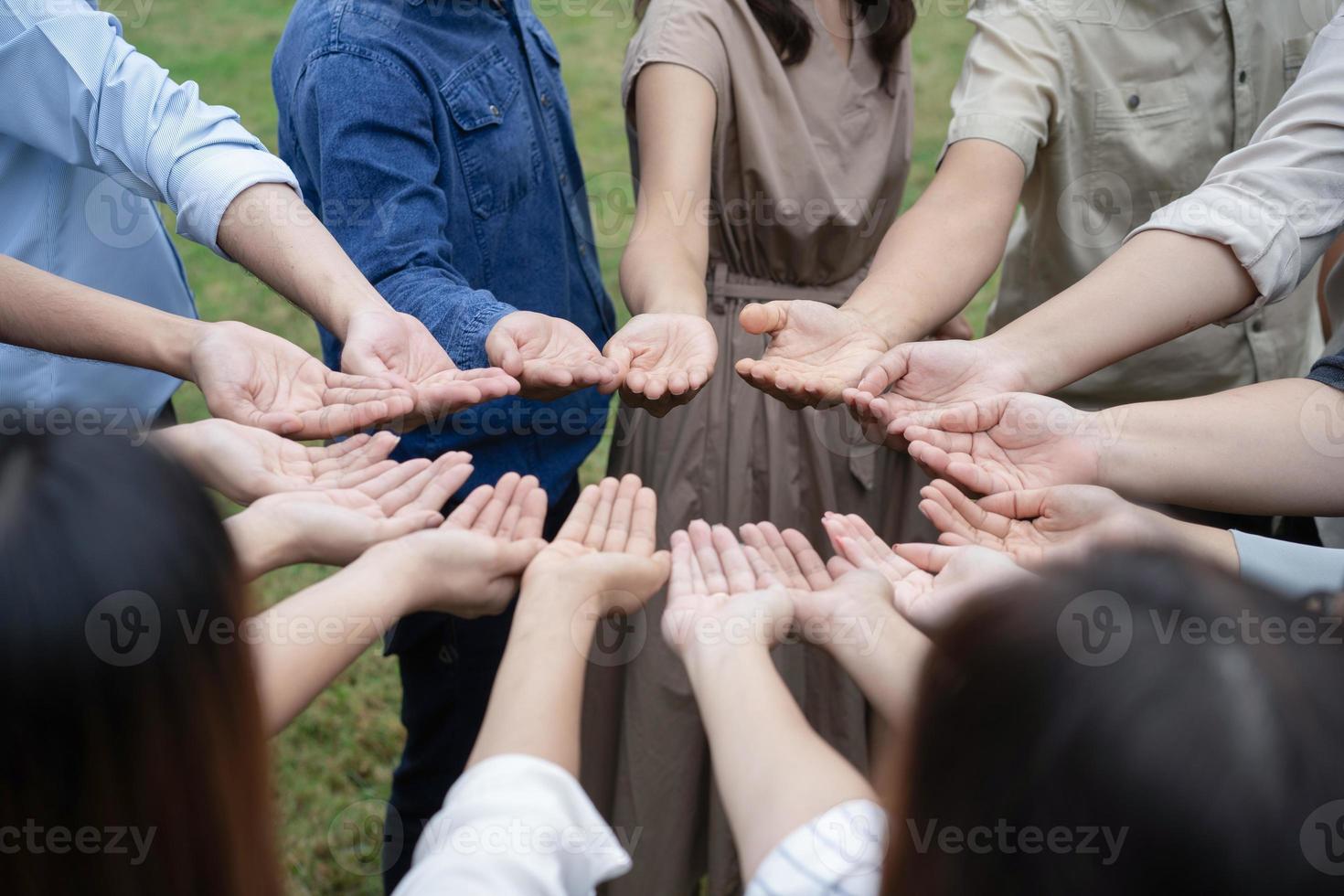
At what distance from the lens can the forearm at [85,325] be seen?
1692 millimetres

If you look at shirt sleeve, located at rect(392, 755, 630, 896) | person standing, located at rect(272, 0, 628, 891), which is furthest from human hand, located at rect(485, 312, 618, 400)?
shirt sleeve, located at rect(392, 755, 630, 896)

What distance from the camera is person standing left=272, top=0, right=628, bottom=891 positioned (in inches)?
72.2

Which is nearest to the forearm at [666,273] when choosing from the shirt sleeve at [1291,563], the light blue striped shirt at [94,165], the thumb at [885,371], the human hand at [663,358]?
the human hand at [663,358]

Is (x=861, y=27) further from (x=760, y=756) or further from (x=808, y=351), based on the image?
(x=760, y=756)

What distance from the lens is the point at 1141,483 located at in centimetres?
179

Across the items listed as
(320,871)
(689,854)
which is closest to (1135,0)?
(689,854)

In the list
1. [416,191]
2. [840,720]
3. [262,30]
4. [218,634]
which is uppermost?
[262,30]

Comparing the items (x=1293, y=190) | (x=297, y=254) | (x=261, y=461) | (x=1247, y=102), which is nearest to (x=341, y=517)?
(x=261, y=461)

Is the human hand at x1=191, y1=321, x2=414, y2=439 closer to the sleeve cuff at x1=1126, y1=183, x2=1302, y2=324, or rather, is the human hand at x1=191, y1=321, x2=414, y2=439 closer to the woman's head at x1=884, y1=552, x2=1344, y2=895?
the woman's head at x1=884, y1=552, x2=1344, y2=895

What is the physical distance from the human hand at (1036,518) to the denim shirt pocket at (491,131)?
1.03 metres

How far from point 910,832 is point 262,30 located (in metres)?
7.96

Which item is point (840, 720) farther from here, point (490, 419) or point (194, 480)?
point (194, 480)

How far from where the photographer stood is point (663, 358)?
199 centimetres

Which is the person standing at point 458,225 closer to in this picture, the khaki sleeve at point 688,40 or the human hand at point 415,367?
the human hand at point 415,367
